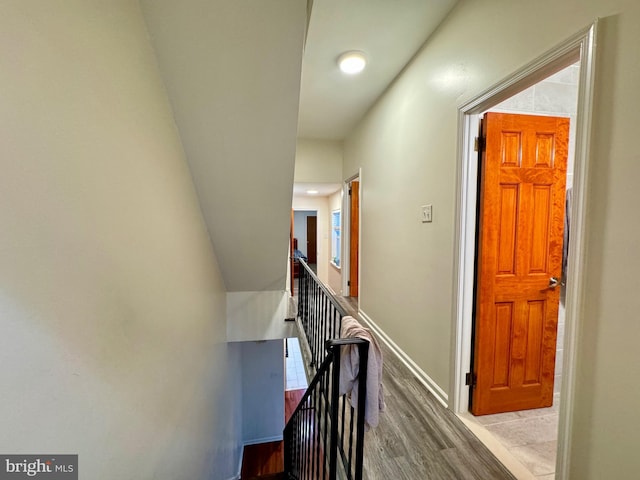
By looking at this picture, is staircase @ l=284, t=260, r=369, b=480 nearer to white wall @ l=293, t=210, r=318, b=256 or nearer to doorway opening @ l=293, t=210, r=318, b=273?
doorway opening @ l=293, t=210, r=318, b=273

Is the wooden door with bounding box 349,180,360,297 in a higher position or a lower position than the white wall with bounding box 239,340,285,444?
higher

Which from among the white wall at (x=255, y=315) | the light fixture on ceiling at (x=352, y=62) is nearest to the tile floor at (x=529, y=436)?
the white wall at (x=255, y=315)

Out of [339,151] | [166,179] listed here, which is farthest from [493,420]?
[339,151]

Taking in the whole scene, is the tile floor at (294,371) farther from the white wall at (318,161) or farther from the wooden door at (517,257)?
the wooden door at (517,257)

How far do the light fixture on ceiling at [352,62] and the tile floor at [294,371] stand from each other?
17.8ft

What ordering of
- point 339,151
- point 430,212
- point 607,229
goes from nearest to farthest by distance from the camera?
point 607,229, point 430,212, point 339,151

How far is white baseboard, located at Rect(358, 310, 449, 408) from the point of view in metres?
1.90

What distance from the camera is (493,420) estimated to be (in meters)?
1.78

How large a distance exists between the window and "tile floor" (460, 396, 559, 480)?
13.3ft

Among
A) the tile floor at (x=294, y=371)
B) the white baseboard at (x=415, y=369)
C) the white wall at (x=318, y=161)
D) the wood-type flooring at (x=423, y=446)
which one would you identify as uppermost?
the white wall at (x=318, y=161)

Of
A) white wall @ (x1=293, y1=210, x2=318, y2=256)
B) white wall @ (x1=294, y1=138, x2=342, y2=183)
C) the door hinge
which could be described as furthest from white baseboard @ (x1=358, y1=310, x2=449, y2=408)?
white wall @ (x1=293, y1=210, x2=318, y2=256)

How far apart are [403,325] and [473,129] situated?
168 centimetres

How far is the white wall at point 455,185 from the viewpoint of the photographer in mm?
925

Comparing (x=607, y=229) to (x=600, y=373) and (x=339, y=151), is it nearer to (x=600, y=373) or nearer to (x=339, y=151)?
(x=600, y=373)
